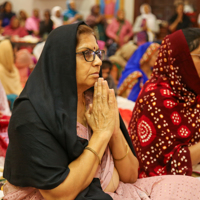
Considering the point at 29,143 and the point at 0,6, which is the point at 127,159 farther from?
the point at 0,6

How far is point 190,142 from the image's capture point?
1981 mm

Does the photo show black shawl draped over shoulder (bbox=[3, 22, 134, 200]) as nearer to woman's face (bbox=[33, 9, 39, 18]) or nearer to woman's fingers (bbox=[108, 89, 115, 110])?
woman's fingers (bbox=[108, 89, 115, 110])

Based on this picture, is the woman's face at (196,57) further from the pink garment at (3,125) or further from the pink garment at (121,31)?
the pink garment at (121,31)

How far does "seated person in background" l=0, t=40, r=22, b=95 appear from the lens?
15.7 ft

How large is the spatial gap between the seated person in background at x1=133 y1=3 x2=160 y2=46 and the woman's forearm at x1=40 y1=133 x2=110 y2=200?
739 centimetres

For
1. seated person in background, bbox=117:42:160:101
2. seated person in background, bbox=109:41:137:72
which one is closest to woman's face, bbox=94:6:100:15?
seated person in background, bbox=109:41:137:72

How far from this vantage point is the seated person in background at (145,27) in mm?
8547

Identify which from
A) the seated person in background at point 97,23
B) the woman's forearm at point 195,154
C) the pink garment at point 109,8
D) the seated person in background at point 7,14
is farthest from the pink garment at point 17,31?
the woman's forearm at point 195,154

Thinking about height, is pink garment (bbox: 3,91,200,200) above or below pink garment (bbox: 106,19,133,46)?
above

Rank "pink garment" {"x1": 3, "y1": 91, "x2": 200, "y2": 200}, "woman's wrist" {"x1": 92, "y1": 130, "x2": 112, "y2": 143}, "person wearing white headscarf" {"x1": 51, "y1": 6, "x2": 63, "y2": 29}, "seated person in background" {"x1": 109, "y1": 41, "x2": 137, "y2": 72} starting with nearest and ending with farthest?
"woman's wrist" {"x1": 92, "y1": 130, "x2": 112, "y2": 143}
"pink garment" {"x1": 3, "y1": 91, "x2": 200, "y2": 200}
"seated person in background" {"x1": 109, "y1": 41, "x2": 137, "y2": 72}
"person wearing white headscarf" {"x1": 51, "y1": 6, "x2": 63, "y2": 29}

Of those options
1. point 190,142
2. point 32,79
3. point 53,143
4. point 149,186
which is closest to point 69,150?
point 53,143

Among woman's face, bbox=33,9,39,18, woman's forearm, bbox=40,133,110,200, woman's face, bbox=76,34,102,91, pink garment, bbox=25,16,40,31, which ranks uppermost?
woman's face, bbox=76,34,102,91

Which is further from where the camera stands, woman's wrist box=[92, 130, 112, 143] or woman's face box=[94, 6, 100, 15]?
woman's face box=[94, 6, 100, 15]

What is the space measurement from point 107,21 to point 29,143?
29.4 ft
